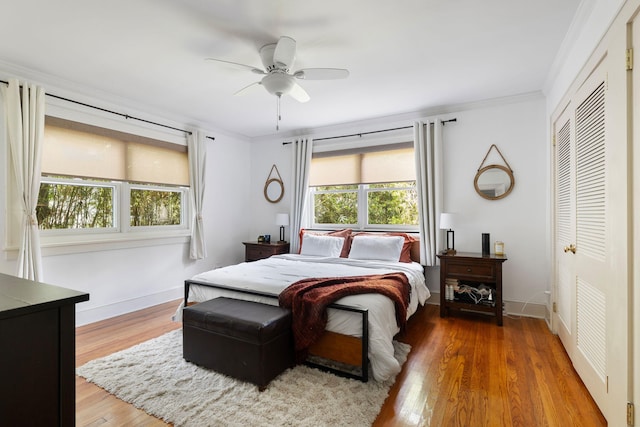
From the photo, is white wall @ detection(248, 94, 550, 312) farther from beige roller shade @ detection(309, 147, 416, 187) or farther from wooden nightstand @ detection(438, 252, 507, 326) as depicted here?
beige roller shade @ detection(309, 147, 416, 187)

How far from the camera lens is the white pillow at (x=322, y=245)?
4.22m

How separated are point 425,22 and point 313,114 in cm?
219

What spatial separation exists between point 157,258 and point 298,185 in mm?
2253

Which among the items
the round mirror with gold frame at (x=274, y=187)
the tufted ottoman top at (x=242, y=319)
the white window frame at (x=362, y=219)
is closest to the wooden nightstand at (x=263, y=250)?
the white window frame at (x=362, y=219)

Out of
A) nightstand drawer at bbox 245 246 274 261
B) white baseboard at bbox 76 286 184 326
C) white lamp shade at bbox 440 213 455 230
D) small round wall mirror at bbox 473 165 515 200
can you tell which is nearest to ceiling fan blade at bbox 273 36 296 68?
white lamp shade at bbox 440 213 455 230

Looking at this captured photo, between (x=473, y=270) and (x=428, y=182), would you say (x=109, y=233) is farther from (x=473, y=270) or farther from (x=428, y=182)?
(x=473, y=270)

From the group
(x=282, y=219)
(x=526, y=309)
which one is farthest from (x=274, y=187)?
(x=526, y=309)

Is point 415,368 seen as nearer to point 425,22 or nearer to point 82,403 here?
point 82,403

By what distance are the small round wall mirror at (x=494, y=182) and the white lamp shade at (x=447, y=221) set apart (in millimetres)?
531

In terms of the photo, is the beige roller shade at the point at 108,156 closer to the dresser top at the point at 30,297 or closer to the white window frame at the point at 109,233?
the white window frame at the point at 109,233

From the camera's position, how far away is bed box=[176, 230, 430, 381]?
2.17m

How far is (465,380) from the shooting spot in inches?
86.8

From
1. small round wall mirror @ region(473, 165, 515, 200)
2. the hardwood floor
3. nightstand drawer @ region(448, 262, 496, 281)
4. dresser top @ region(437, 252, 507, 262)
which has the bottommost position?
the hardwood floor

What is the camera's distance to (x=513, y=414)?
1832 mm
